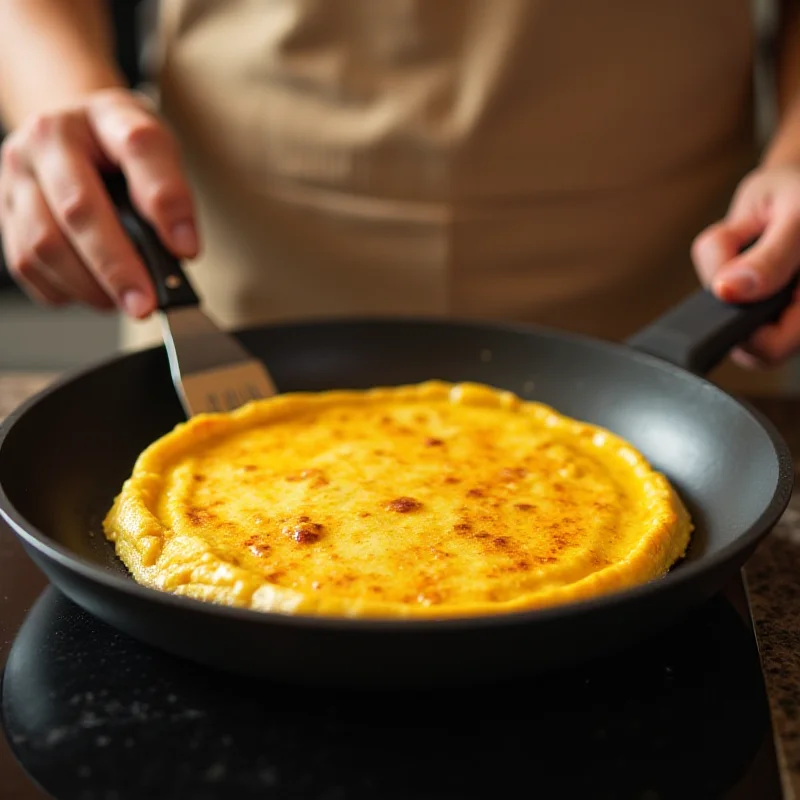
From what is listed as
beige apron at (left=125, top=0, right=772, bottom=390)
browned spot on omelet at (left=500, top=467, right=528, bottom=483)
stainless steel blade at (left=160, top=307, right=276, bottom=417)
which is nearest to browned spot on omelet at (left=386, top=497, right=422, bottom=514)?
browned spot on omelet at (left=500, top=467, right=528, bottom=483)

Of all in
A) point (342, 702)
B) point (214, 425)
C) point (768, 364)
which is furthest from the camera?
point (768, 364)

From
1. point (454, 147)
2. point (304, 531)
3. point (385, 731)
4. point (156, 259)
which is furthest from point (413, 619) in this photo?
point (454, 147)

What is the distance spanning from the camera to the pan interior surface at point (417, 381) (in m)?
1.07

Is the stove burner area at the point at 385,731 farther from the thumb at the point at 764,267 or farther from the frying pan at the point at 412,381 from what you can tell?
the thumb at the point at 764,267

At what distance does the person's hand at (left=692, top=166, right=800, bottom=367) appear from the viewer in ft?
4.33

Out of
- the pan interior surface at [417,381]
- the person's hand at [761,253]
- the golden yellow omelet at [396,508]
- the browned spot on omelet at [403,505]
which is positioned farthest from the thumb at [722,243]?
the browned spot on omelet at [403,505]

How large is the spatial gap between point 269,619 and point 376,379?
0.79 m

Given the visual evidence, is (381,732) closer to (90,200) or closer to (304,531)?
(304,531)

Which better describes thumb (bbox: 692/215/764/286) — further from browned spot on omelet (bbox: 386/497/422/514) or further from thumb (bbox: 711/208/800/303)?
browned spot on omelet (bbox: 386/497/422/514)

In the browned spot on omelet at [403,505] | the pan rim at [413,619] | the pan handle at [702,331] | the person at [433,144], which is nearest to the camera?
the pan rim at [413,619]

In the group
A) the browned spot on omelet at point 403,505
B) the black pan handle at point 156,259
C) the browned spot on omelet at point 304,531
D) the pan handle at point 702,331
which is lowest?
the pan handle at point 702,331

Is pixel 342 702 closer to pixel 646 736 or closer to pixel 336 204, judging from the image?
pixel 646 736

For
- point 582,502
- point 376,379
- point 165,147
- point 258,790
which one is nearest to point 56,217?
point 165,147

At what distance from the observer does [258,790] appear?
0.71m
